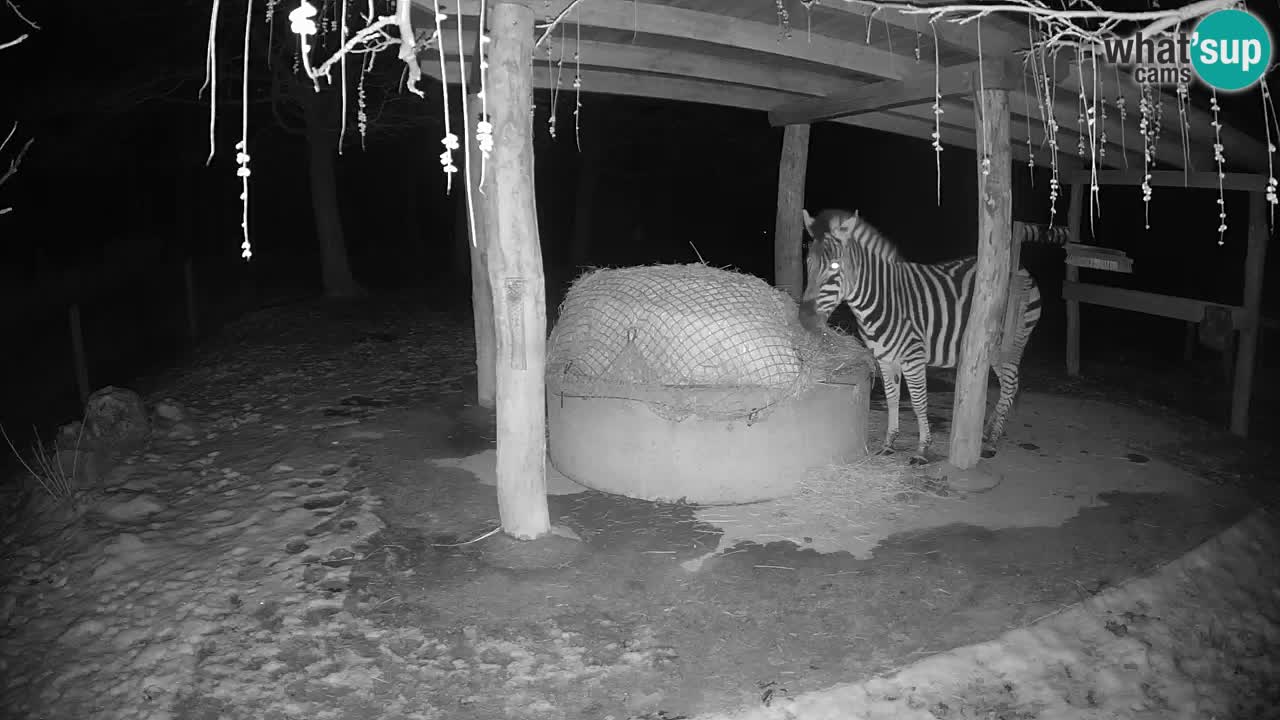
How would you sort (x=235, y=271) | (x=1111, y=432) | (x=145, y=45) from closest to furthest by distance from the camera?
(x=1111, y=432)
(x=145, y=45)
(x=235, y=271)

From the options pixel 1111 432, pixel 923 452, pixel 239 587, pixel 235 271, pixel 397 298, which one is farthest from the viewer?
pixel 235 271

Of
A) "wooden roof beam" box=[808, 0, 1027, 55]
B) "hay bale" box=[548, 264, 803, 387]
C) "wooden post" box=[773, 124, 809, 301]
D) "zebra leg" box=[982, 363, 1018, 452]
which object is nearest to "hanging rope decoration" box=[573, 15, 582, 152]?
"hay bale" box=[548, 264, 803, 387]

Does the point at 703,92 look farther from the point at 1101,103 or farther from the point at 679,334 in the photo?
the point at 1101,103

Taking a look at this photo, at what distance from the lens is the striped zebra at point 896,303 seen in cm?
664

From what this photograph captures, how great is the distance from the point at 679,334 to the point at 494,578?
6.96 feet

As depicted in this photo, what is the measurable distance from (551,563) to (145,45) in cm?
1264

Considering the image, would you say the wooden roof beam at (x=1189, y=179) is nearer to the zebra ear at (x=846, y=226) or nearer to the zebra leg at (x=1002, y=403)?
the zebra leg at (x=1002, y=403)

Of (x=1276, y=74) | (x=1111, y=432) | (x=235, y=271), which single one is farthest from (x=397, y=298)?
(x=1276, y=74)

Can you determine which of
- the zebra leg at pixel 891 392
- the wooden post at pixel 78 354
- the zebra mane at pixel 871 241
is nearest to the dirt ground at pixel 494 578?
the zebra leg at pixel 891 392

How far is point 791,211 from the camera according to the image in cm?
917

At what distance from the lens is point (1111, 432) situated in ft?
24.2

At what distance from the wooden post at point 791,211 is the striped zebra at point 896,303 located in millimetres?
1945

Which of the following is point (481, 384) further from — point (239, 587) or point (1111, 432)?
point (1111, 432)

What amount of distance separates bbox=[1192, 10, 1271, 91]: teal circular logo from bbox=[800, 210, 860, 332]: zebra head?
2410 millimetres
